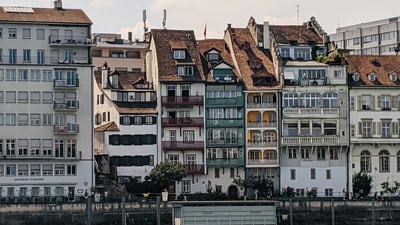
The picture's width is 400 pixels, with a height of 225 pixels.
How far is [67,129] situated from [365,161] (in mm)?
28575

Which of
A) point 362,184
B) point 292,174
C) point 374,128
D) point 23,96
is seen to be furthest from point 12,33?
point 362,184

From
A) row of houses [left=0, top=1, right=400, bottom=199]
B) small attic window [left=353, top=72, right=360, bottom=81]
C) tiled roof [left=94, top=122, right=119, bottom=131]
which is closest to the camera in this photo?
row of houses [left=0, top=1, right=400, bottom=199]

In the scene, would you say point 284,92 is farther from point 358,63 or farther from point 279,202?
point 279,202

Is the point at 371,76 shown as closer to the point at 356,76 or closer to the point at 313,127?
the point at 356,76

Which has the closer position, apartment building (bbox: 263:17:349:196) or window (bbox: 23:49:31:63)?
window (bbox: 23:49:31:63)

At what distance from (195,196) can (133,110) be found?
10.6 meters

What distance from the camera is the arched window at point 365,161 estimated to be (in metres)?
112

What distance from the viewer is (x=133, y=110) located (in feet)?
358

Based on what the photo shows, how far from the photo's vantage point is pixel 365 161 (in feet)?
368

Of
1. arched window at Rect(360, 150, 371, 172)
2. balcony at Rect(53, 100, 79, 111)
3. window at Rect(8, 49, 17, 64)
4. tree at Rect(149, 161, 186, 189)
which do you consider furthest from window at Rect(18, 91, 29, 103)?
arched window at Rect(360, 150, 371, 172)

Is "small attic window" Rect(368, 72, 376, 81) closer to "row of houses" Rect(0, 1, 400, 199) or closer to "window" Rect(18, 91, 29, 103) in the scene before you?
"row of houses" Rect(0, 1, 400, 199)

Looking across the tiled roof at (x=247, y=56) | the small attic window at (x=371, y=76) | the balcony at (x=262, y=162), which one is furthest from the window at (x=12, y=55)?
the small attic window at (x=371, y=76)

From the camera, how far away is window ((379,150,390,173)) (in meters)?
112

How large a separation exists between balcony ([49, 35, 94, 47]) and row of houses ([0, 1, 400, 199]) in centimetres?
10
